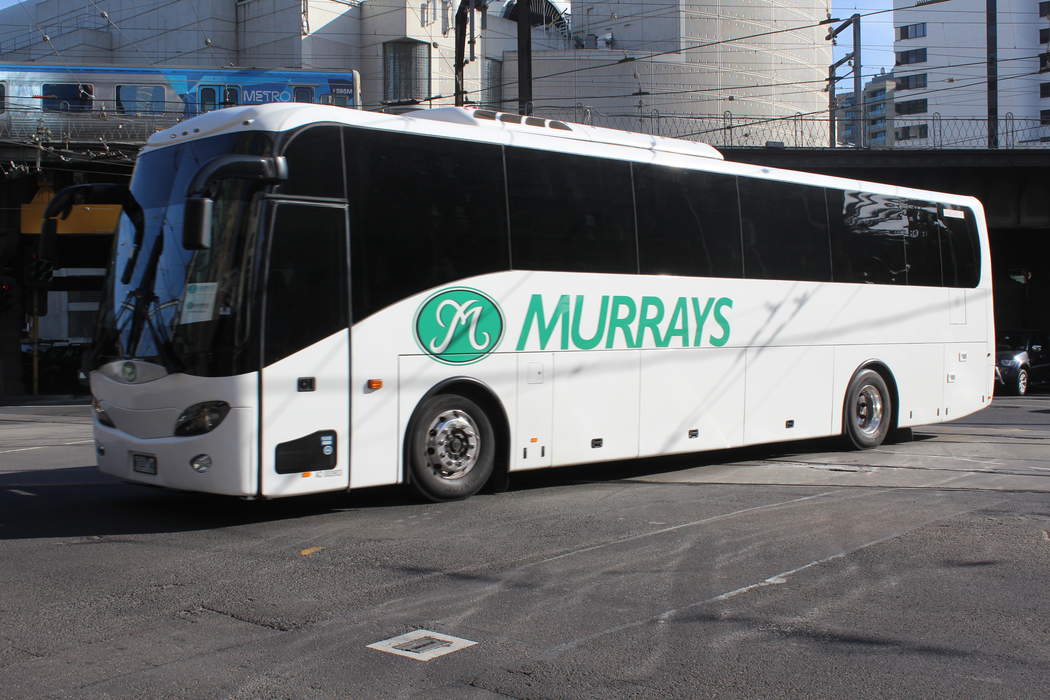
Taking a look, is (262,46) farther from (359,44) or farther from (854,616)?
(854,616)

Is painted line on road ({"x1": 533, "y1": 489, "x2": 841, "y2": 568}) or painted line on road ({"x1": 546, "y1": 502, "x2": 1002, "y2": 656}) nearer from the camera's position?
painted line on road ({"x1": 546, "y1": 502, "x2": 1002, "y2": 656})

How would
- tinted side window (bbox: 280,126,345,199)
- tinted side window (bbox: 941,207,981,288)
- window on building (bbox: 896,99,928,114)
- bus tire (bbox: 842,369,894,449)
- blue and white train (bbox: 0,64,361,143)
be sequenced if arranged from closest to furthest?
tinted side window (bbox: 280,126,345,199), bus tire (bbox: 842,369,894,449), tinted side window (bbox: 941,207,981,288), blue and white train (bbox: 0,64,361,143), window on building (bbox: 896,99,928,114)

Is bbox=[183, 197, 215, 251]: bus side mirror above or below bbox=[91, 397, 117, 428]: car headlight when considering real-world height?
above

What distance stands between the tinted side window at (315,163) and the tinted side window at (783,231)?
517 centimetres

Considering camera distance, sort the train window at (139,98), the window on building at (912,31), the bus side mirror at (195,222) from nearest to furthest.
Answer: the bus side mirror at (195,222), the train window at (139,98), the window on building at (912,31)

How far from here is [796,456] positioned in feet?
43.4

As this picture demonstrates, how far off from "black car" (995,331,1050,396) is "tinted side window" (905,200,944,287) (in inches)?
534

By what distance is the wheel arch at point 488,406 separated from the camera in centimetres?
907

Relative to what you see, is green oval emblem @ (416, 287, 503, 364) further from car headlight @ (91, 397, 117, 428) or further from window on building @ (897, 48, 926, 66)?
window on building @ (897, 48, 926, 66)

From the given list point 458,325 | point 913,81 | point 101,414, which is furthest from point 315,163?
point 913,81

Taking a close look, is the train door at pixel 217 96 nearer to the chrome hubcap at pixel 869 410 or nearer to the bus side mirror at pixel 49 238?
the chrome hubcap at pixel 869 410

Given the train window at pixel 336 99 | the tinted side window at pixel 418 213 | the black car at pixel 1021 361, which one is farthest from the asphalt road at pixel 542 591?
the train window at pixel 336 99

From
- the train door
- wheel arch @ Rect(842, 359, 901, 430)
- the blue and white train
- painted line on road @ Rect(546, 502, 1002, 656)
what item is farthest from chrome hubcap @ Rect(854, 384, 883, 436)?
the train door

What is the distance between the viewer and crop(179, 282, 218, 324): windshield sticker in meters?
7.93
